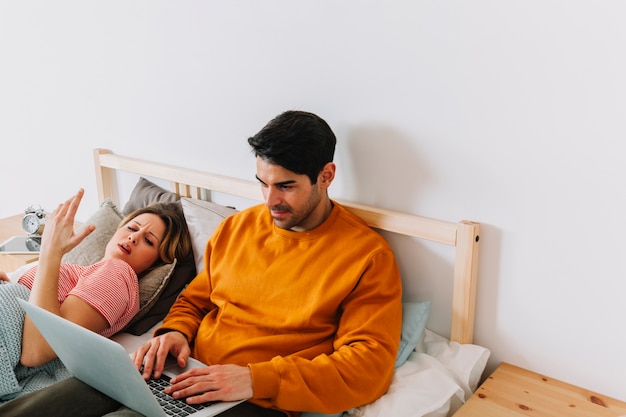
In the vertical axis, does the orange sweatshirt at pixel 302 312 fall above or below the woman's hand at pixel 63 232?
below

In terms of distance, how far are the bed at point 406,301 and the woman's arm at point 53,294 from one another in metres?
0.15

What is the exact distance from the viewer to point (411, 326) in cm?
151

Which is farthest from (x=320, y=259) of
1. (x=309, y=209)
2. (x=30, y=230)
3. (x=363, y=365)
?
(x=30, y=230)

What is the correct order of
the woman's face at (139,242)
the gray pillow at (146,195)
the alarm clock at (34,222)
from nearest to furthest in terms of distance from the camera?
1. the woman's face at (139,242)
2. the gray pillow at (146,195)
3. the alarm clock at (34,222)

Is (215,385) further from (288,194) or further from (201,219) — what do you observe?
(201,219)

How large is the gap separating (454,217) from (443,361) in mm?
333

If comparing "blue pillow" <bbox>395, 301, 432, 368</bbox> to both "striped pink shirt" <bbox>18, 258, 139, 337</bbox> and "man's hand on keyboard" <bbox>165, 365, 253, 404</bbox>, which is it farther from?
"striped pink shirt" <bbox>18, 258, 139, 337</bbox>

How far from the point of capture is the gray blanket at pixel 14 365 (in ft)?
4.72

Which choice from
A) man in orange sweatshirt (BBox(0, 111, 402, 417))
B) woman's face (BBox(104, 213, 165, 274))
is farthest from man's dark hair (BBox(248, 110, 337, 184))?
woman's face (BBox(104, 213, 165, 274))

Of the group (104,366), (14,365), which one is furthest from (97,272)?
(104,366)

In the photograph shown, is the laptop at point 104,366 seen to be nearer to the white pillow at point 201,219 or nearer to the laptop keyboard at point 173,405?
the laptop keyboard at point 173,405

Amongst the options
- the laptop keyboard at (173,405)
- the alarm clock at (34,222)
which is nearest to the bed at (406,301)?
the laptop keyboard at (173,405)

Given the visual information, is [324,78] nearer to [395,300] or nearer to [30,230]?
[395,300]

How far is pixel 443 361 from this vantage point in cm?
147
